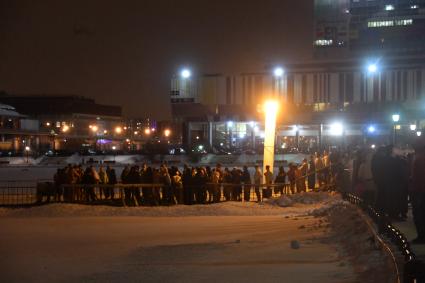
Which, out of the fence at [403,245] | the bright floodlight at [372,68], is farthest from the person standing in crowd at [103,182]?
the bright floodlight at [372,68]

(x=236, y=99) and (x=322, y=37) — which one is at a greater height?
(x=322, y=37)

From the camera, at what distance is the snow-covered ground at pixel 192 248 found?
882 cm

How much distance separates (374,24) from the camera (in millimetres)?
78375

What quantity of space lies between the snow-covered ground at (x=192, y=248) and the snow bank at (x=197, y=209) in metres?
0.46

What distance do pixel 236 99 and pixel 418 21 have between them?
125 feet

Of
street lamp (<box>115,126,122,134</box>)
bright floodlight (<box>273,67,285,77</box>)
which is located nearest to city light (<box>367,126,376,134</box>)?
bright floodlight (<box>273,67,285,77</box>)

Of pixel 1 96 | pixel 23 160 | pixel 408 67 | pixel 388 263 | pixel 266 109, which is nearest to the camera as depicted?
pixel 388 263

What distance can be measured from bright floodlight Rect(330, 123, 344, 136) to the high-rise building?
26.6 ft

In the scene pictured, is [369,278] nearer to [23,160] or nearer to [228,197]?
[228,197]

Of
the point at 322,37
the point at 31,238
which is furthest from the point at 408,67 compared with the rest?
the point at 31,238

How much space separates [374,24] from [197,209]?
2563 inches

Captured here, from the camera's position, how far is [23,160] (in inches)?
2327

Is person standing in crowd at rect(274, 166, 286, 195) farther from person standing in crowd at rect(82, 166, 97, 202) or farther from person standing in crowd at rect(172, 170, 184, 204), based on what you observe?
person standing in crowd at rect(82, 166, 97, 202)

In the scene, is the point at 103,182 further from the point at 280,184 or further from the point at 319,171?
the point at 319,171
